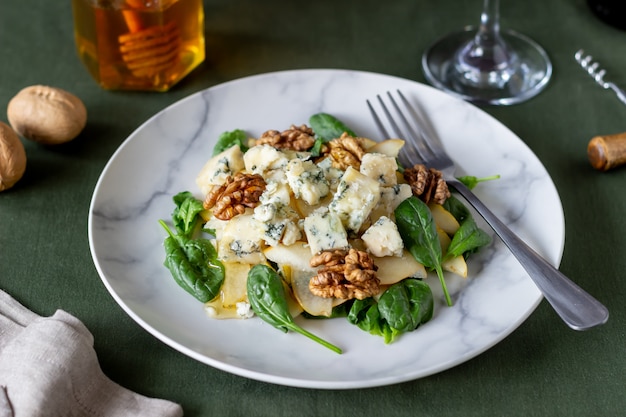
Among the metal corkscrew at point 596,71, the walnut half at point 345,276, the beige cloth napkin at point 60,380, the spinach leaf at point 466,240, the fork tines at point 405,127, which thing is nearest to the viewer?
the beige cloth napkin at point 60,380

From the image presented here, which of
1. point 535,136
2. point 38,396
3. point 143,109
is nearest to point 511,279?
point 535,136

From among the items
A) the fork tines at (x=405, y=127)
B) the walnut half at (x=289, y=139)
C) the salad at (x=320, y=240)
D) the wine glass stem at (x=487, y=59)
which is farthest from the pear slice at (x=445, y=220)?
the wine glass stem at (x=487, y=59)

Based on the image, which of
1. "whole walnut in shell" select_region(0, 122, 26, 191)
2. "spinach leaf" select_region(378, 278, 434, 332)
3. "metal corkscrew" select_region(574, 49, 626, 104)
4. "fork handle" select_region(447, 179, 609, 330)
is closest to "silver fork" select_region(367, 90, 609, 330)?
"fork handle" select_region(447, 179, 609, 330)

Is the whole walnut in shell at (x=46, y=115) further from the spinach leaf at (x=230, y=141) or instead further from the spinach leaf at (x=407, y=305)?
the spinach leaf at (x=407, y=305)

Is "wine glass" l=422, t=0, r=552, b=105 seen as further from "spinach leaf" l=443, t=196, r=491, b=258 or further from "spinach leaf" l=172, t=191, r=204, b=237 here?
"spinach leaf" l=172, t=191, r=204, b=237

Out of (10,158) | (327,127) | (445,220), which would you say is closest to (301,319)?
(445,220)

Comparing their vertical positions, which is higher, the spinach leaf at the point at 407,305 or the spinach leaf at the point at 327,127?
the spinach leaf at the point at 407,305

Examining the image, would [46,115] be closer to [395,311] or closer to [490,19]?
[395,311]

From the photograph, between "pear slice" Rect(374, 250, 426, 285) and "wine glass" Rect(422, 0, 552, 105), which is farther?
"wine glass" Rect(422, 0, 552, 105)

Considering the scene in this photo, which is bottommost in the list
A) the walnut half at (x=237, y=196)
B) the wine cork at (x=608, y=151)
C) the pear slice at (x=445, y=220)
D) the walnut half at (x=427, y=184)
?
the wine cork at (x=608, y=151)

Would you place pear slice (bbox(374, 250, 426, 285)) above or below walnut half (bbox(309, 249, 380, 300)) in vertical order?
below
